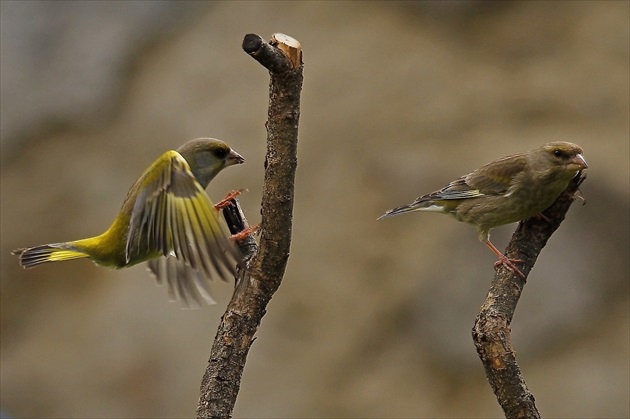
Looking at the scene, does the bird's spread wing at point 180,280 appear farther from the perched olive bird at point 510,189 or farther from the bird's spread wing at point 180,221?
the perched olive bird at point 510,189

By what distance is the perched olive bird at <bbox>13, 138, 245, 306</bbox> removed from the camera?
352cm

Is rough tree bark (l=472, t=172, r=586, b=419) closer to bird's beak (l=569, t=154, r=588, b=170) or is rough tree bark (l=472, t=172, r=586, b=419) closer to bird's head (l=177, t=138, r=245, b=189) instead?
bird's beak (l=569, t=154, r=588, b=170)

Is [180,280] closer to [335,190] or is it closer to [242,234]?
[242,234]

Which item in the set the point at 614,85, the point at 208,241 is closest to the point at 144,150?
the point at 614,85

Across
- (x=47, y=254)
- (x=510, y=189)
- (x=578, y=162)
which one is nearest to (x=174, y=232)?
(x=47, y=254)

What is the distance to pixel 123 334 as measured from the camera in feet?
31.2

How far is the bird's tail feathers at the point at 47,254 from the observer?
428 cm

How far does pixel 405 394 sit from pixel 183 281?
4613 mm

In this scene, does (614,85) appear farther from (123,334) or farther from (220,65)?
(123,334)

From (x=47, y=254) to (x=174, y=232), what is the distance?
923 mm

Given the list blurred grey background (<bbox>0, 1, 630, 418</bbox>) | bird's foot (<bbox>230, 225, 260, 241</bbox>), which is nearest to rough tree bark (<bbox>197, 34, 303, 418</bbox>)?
bird's foot (<bbox>230, 225, 260, 241</bbox>)

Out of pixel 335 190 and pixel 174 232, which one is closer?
pixel 174 232

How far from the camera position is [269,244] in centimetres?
338

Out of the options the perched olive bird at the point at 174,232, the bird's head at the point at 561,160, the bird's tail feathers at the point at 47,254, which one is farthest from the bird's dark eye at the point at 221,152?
the bird's head at the point at 561,160
